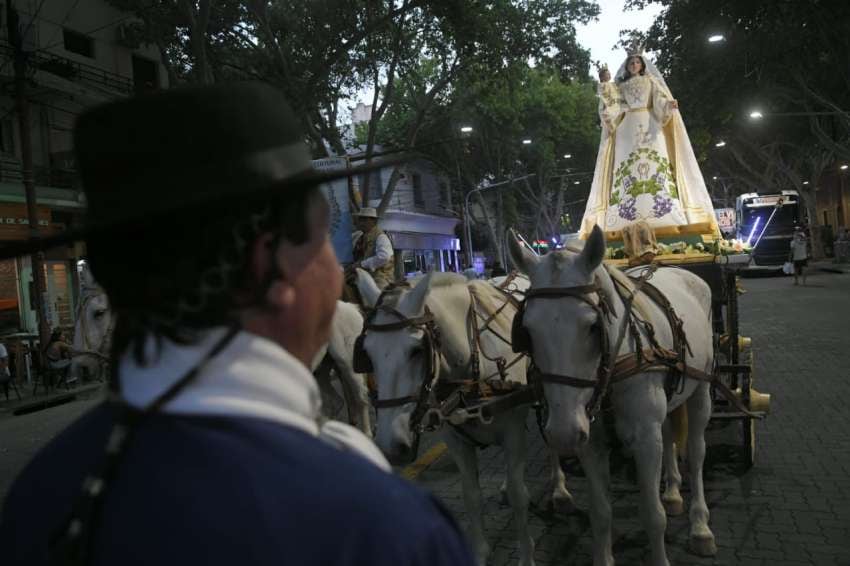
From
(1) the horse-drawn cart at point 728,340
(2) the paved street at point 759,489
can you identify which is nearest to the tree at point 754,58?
(2) the paved street at point 759,489

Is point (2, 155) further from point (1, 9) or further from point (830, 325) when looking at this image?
point (830, 325)

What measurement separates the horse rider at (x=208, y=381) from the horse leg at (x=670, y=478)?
4.38 metres

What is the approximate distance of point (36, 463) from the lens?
3.54 ft

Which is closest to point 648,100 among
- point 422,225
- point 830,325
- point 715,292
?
point 715,292

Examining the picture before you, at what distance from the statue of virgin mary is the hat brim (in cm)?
Answer: 591

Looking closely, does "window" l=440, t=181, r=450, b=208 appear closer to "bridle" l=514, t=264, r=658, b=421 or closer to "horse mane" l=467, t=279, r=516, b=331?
"horse mane" l=467, t=279, r=516, b=331

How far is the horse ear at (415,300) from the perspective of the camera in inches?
155

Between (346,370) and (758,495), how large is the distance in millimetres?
3466

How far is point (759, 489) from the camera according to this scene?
513cm

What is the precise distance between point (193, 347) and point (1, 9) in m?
22.1

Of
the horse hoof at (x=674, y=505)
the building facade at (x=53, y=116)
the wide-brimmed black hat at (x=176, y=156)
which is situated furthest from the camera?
the building facade at (x=53, y=116)

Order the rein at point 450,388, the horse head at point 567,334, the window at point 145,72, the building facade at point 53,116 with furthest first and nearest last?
the window at point 145,72 < the building facade at point 53,116 < the rein at point 450,388 < the horse head at point 567,334

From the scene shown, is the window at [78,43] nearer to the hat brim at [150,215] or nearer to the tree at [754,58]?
the tree at [754,58]

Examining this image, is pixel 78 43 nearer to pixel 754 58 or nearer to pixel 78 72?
pixel 78 72
